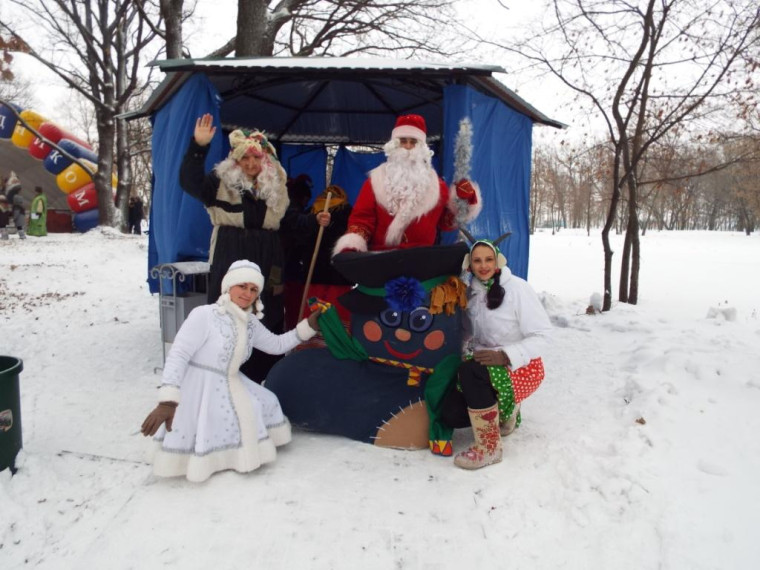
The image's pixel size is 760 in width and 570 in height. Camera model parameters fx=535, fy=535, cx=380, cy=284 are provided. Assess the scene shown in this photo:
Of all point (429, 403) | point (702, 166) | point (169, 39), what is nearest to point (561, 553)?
point (429, 403)

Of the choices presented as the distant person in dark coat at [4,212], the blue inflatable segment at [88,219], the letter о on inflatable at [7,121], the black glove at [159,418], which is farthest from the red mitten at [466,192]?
the letter о on inflatable at [7,121]

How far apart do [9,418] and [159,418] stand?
86 cm

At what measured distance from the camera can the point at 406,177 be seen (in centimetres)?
351

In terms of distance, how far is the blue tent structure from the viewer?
13.9 feet

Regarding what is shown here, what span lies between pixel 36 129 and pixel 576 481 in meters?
20.1

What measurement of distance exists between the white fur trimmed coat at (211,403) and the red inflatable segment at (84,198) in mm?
17180

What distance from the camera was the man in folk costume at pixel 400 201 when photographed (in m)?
3.50

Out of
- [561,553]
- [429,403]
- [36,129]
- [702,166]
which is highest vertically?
[36,129]

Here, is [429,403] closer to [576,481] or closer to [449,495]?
[449,495]

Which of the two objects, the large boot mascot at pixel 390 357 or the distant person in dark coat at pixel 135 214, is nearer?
the large boot mascot at pixel 390 357

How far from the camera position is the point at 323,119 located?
749 centimetres

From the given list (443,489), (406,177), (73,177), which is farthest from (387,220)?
(73,177)

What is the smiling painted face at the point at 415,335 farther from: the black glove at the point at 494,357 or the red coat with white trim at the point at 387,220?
the red coat with white trim at the point at 387,220

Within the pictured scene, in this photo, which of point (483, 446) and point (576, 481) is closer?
point (576, 481)
